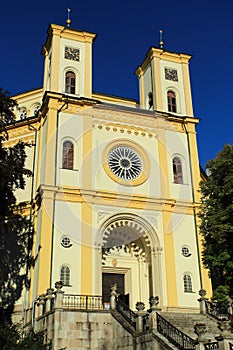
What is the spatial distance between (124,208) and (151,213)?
1647 mm

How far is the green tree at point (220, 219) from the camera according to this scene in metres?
20.7

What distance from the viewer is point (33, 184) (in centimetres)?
2603

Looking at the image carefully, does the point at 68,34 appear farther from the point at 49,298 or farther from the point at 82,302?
the point at 49,298

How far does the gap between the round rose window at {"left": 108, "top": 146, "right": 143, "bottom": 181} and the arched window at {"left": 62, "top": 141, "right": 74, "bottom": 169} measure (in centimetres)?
229

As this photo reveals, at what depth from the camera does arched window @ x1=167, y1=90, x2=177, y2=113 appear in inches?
1177

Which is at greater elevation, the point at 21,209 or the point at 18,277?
the point at 21,209

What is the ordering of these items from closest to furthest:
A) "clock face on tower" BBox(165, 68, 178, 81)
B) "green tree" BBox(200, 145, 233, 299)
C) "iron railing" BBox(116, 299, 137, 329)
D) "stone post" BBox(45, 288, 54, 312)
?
"iron railing" BBox(116, 299, 137, 329) → "stone post" BBox(45, 288, 54, 312) → "green tree" BBox(200, 145, 233, 299) → "clock face on tower" BBox(165, 68, 178, 81)

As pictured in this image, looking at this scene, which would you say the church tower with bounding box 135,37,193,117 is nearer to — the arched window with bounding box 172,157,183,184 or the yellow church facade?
the yellow church facade

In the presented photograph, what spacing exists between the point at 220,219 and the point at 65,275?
809cm

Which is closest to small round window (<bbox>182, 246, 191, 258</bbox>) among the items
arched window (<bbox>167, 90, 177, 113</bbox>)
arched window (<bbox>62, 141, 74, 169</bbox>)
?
arched window (<bbox>62, 141, 74, 169</bbox>)

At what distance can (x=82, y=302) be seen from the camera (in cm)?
2169

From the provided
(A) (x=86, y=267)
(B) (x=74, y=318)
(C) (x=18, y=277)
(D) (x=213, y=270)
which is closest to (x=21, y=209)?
(C) (x=18, y=277)

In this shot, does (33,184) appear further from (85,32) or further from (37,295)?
(85,32)

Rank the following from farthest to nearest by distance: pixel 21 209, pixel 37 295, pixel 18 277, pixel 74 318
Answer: pixel 21 209 < pixel 18 277 < pixel 37 295 < pixel 74 318
